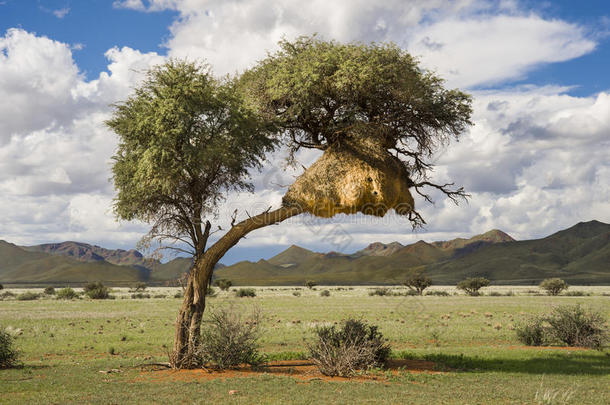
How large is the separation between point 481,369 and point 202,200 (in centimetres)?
1123

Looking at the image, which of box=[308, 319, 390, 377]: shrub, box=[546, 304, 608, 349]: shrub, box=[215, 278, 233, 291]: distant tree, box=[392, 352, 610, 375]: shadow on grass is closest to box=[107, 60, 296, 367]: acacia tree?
box=[308, 319, 390, 377]: shrub

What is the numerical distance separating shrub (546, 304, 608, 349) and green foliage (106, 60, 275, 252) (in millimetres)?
16758

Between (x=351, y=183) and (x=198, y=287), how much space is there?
230 inches

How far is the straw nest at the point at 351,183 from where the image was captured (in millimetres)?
14664

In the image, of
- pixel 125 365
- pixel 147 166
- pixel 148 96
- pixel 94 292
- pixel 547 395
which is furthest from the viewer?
pixel 94 292

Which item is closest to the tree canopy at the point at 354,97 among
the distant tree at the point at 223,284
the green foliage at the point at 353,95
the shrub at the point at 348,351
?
the green foliage at the point at 353,95

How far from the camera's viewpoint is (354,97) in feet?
48.9

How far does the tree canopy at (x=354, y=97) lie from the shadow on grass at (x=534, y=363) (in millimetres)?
6583

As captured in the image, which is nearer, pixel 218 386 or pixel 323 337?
pixel 218 386

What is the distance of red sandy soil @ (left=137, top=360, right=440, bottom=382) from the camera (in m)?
14.6

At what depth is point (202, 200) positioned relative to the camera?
16828mm

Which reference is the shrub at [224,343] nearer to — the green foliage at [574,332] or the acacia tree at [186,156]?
the acacia tree at [186,156]

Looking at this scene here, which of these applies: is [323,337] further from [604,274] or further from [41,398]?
[604,274]

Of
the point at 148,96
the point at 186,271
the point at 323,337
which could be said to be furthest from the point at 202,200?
the point at 323,337
